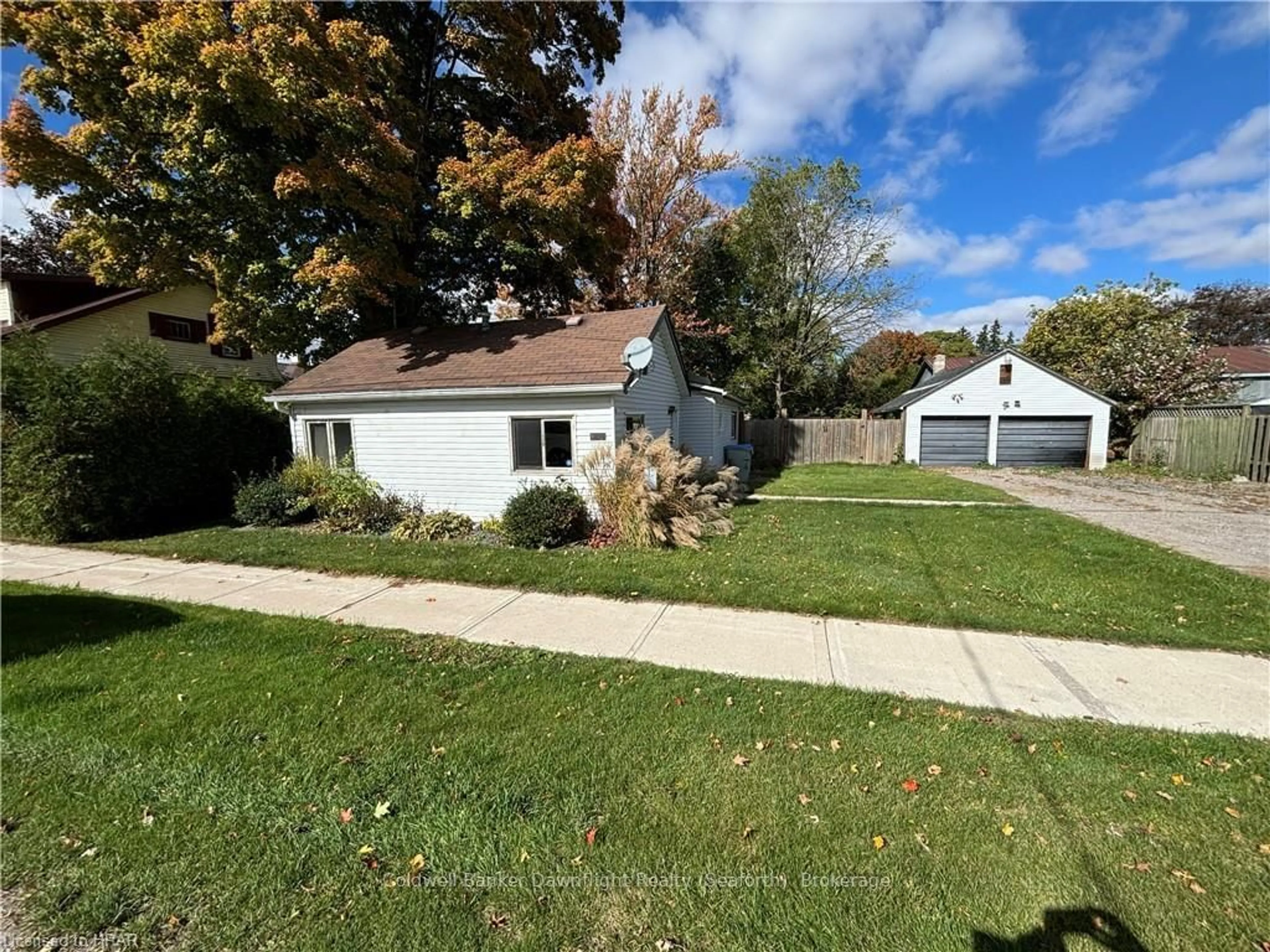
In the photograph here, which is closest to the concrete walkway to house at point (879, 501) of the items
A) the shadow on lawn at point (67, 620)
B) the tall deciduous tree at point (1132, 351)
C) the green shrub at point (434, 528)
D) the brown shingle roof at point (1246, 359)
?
the green shrub at point (434, 528)

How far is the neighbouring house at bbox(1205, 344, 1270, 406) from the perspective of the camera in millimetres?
24094

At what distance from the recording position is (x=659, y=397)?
12398 mm

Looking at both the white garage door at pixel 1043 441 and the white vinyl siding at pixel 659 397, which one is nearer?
the white vinyl siding at pixel 659 397

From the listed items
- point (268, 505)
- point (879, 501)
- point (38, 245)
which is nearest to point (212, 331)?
point (38, 245)

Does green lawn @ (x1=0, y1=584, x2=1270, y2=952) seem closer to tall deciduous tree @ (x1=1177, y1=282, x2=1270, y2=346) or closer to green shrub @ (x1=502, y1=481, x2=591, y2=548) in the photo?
green shrub @ (x1=502, y1=481, x2=591, y2=548)

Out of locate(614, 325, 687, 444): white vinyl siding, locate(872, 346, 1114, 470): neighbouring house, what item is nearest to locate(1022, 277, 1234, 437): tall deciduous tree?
locate(872, 346, 1114, 470): neighbouring house

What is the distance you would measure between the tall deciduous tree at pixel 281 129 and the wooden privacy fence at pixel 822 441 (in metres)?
12.3

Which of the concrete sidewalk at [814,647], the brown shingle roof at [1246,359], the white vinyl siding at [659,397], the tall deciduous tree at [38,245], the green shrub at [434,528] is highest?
the tall deciduous tree at [38,245]

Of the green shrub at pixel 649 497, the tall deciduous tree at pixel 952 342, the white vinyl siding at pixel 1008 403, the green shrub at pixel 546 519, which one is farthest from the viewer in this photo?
the tall deciduous tree at pixel 952 342

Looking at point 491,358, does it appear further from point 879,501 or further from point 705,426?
point 879,501

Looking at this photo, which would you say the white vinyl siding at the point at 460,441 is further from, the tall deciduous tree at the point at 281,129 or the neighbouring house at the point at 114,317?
the neighbouring house at the point at 114,317

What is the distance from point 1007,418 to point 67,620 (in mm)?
24201

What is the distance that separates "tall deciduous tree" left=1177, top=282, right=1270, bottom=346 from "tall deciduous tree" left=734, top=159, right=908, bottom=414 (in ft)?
102

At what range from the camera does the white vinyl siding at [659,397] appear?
10.1 metres
